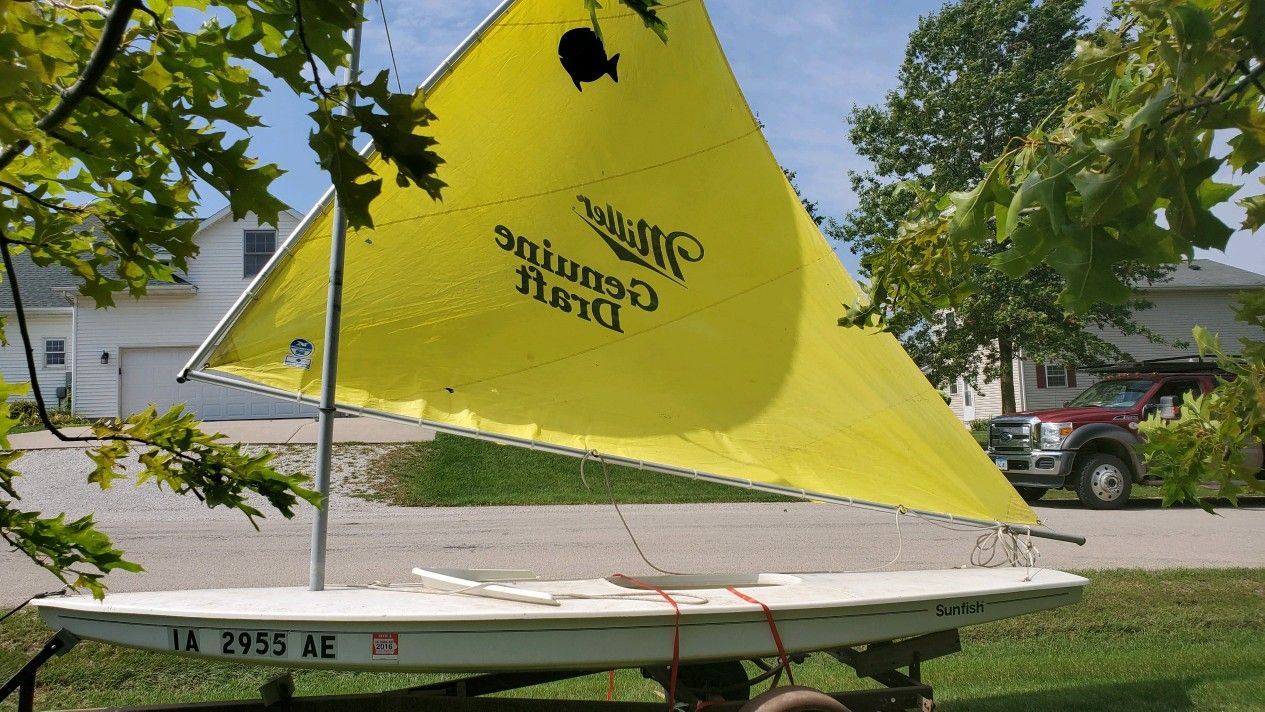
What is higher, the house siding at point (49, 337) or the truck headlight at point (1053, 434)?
the house siding at point (49, 337)

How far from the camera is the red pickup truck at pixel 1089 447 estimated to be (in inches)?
546

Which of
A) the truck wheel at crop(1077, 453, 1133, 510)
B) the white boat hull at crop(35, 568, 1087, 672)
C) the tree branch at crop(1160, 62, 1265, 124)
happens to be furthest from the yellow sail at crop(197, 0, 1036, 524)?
the truck wheel at crop(1077, 453, 1133, 510)

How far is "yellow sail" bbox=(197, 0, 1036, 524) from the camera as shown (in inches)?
174

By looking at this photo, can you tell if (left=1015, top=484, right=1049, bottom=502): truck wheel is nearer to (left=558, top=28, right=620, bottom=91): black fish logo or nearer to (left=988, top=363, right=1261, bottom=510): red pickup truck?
(left=988, top=363, right=1261, bottom=510): red pickup truck

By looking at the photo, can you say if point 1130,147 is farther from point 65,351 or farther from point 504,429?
point 65,351

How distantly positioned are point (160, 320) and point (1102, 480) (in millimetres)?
23024

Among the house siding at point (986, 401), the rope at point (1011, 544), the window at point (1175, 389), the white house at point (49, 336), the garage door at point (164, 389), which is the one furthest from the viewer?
the house siding at point (986, 401)

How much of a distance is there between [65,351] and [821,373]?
30.2 meters

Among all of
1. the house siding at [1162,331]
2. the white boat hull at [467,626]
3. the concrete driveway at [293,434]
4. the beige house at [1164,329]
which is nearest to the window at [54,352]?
the concrete driveway at [293,434]

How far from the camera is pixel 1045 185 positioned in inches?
81.7

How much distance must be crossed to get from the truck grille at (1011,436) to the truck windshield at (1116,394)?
4.76ft

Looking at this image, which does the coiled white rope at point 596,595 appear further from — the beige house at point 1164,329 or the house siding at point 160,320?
the beige house at point 1164,329

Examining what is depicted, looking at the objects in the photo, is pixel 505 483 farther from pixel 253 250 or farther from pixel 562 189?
pixel 253 250

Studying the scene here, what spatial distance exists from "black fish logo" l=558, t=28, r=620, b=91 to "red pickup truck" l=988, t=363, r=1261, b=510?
11.3 meters
